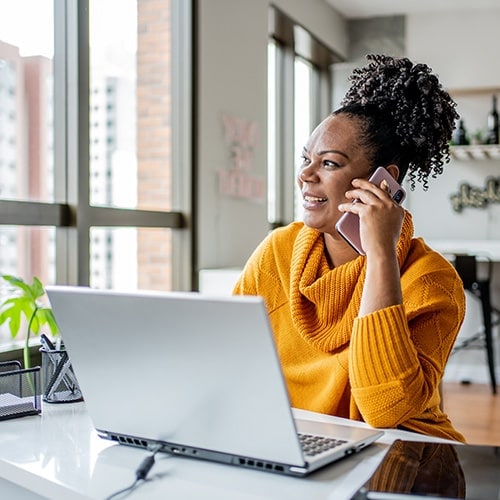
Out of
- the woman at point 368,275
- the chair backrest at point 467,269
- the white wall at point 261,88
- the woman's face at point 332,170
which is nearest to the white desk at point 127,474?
the woman at point 368,275

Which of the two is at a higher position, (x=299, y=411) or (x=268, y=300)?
(x=268, y=300)

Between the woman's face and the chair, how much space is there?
317 cm

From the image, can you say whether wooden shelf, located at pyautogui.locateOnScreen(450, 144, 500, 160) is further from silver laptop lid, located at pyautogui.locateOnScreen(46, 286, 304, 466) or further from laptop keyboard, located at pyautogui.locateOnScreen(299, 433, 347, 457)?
silver laptop lid, located at pyautogui.locateOnScreen(46, 286, 304, 466)

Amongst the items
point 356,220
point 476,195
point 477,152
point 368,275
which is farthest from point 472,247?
point 368,275

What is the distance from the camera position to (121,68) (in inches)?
136

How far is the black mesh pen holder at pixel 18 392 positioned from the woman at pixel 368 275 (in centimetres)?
52

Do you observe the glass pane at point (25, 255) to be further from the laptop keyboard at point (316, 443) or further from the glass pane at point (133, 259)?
the laptop keyboard at point (316, 443)

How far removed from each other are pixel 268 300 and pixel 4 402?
0.61 metres

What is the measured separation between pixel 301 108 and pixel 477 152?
1335 millimetres

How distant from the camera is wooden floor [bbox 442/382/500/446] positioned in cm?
377

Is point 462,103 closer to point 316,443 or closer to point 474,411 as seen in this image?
point 474,411

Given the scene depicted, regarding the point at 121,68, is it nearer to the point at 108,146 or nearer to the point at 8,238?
the point at 108,146

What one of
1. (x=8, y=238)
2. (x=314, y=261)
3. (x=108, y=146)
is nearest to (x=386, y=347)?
(x=314, y=261)

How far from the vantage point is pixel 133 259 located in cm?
368
